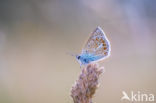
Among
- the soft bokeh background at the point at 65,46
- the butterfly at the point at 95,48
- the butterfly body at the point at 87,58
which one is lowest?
the butterfly body at the point at 87,58

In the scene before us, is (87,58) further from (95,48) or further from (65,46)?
(65,46)

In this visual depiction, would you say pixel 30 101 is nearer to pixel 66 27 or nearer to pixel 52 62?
pixel 52 62

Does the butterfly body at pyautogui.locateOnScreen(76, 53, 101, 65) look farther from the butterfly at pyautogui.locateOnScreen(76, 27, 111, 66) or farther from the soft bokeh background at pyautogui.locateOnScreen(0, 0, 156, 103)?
the soft bokeh background at pyautogui.locateOnScreen(0, 0, 156, 103)

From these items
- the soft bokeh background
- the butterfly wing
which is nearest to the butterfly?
the butterfly wing

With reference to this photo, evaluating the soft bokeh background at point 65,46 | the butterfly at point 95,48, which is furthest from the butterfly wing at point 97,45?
the soft bokeh background at point 65,46

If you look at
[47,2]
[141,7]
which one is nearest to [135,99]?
→ [141,7]

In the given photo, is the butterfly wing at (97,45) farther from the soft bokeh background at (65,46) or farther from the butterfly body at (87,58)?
the soft bokeh background at (65,46)
